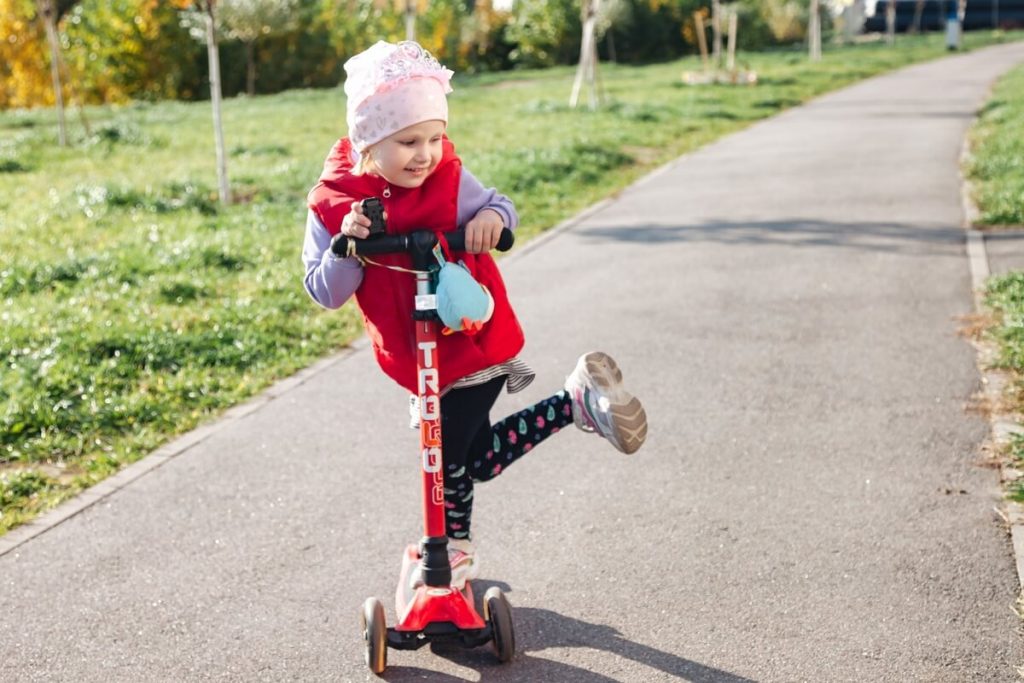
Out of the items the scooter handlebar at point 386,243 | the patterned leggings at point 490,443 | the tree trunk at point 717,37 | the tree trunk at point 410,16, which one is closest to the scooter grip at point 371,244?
the scooter handlebar at point 386,243

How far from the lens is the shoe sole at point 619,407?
3.56 meters

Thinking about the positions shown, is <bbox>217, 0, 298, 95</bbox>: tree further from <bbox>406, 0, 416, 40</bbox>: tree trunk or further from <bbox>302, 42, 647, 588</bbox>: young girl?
<bbox>302, 42, 647, 588</bbox>: young girl

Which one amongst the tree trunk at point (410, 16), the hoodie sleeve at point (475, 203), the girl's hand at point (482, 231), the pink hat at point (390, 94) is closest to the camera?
the pink hat at point (390, 94)

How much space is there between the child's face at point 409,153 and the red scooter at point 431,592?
0.59 feet

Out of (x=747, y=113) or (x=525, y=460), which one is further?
(x=747, y=113)

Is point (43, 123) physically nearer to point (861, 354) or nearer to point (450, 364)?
point (861, 354)

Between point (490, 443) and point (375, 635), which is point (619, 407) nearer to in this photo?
point (490, 443)

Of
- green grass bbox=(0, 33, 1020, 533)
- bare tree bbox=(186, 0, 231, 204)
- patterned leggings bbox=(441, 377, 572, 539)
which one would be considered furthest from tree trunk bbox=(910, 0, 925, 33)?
patterned leggings bbox=(441, 377, 572, 539)

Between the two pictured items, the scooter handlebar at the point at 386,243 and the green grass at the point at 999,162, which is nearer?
the scooter handlebar at the point at 386,243

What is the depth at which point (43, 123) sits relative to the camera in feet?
64.2

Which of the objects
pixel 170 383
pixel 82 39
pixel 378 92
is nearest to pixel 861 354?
pixel 170 383

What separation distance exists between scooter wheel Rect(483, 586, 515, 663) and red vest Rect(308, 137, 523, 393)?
2.06 feet

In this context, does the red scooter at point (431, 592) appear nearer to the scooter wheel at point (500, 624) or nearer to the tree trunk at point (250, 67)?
the scooter wheel at point (500, 624)

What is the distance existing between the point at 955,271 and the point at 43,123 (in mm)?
15338
